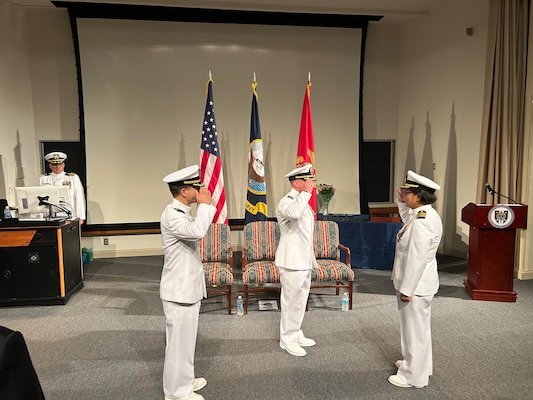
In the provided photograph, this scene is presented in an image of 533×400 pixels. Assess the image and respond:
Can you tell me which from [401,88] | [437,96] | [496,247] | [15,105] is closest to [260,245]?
[496,247]

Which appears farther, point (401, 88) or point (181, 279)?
point (401, 88)

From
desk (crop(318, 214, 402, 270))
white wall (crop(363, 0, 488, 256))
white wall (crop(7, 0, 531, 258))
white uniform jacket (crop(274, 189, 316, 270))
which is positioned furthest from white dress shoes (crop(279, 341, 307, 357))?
white wall (crop(363, 0, 488, 256))

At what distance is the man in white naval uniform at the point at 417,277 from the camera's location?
9.20 ft

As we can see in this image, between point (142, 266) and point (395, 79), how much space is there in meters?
5.68

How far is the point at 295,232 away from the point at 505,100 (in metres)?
3.80

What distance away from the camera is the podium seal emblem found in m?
4.67

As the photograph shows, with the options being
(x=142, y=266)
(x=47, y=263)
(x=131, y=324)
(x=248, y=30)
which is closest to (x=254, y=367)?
(x=131, y=324)

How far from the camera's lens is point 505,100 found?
5.42 m

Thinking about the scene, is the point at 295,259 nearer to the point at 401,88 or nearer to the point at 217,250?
the point at 217,250

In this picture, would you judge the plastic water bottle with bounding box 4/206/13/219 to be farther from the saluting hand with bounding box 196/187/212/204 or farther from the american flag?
the saluting hand with bounding box 196/187/212/204

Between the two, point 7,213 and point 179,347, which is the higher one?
point 7,213

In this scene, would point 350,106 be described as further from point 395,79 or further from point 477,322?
point 477,322

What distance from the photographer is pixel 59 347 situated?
144 inches

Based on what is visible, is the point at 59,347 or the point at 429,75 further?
the point at 429,75
